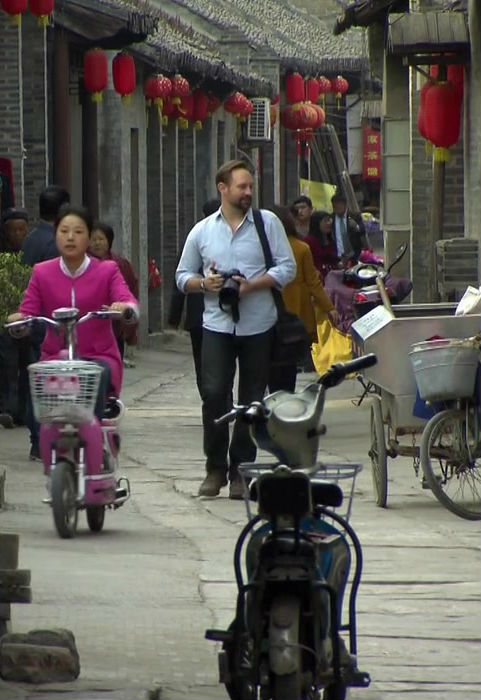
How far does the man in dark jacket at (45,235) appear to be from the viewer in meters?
13.8

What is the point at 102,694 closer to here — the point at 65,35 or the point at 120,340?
the point at 120,340

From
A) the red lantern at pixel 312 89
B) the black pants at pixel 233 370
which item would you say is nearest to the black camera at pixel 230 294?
the black pants at pixel 233 370

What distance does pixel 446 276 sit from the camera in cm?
1758

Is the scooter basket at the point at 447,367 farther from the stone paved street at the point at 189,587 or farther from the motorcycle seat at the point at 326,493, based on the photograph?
the motorcycle seat at the point at 326,493

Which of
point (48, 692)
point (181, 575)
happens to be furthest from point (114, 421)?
point (48, 692)

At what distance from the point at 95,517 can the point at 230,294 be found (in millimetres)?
1437

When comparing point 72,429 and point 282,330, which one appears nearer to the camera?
point 72,429

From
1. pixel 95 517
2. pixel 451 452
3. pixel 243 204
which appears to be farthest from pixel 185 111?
pixel 95 517

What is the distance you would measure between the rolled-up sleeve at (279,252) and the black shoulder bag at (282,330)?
0.08ft

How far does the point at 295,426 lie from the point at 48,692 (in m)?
1.23

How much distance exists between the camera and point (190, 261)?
11172 millimetres

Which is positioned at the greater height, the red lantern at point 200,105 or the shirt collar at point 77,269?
the red lantern at point 200,105

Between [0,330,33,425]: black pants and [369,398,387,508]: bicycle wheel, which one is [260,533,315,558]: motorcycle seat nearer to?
[369,398,387,508]: bicycle wheel

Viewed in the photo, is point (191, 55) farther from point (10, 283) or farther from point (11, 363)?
point (10, 283)
